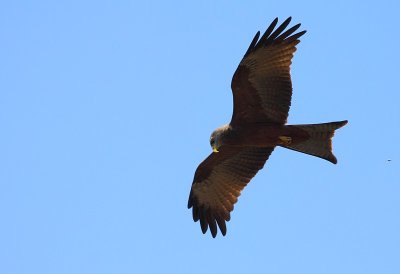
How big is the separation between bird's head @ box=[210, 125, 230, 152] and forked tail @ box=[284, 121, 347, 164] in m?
1.19

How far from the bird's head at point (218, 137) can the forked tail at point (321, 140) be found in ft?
3.91

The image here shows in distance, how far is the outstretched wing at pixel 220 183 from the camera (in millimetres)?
13117

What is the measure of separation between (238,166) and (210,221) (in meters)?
1.05

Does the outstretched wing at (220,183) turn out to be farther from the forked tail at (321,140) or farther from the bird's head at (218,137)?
the forked tail at (321,140)

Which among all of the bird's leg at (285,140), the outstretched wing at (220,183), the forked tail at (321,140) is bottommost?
the forked tail at (321,140)

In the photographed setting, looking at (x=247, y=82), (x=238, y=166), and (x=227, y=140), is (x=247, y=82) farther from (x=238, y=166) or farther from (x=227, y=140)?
(x=238, y=166)

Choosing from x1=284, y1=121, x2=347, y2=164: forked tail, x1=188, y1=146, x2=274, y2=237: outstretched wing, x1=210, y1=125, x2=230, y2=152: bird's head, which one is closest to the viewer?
x1=284, y1=121, x2=347, y2=164: forked tail

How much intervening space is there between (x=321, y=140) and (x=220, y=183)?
7.32 feet

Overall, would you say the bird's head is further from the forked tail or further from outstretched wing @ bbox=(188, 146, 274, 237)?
the forked tail

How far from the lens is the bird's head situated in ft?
40.2

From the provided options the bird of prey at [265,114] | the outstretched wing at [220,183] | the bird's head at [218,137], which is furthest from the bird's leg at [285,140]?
the outstretched wing at [220,183]

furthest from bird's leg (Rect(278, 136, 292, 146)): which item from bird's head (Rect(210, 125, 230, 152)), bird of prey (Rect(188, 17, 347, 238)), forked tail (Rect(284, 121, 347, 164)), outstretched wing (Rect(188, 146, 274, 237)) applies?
outstretched wing (Rect(188, 146, 274, 237))

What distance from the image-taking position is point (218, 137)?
12.3 m

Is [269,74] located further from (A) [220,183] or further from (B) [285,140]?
(A) [220,183]
